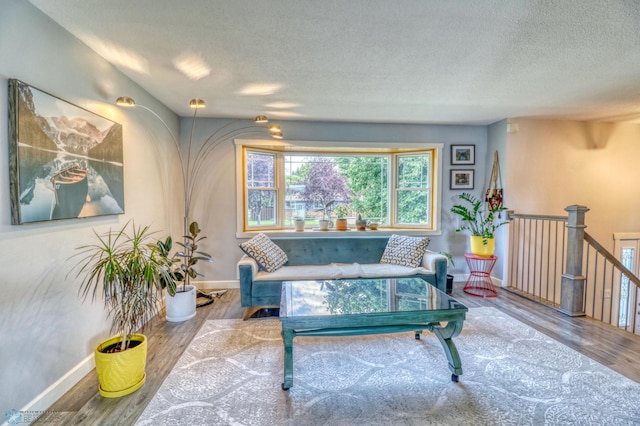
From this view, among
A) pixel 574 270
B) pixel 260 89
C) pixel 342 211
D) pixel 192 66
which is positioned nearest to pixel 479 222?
pixel 574 270

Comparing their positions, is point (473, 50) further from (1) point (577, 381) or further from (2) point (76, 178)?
(2) point (76, 178)

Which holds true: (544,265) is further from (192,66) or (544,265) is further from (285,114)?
(192,66)

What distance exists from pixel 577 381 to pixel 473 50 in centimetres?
245

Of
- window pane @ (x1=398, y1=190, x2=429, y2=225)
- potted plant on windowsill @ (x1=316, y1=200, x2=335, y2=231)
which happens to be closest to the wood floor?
window pane @ (x1=398, y1=190, x2=429, y2=225)

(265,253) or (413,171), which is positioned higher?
(413,171)

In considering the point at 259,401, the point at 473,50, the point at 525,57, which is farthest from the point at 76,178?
the point at 525,57

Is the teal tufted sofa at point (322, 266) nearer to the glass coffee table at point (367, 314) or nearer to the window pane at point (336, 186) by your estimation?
the glass coffee table at point (367, 314)

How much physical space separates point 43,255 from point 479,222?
16.2ft

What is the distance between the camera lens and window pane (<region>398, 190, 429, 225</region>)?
4.61 m

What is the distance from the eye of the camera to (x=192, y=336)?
2.74 metres

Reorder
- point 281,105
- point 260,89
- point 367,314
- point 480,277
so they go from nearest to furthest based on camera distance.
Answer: point 367,314
point 260,89
point 281,105
point 480,277

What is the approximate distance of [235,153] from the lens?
412 cm

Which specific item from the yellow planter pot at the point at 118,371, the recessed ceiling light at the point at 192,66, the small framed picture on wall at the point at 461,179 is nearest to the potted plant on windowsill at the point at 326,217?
the small framed picture on wall at the point at 461,179

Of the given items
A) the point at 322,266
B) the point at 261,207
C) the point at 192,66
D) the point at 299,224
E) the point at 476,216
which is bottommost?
the point at 322,266
